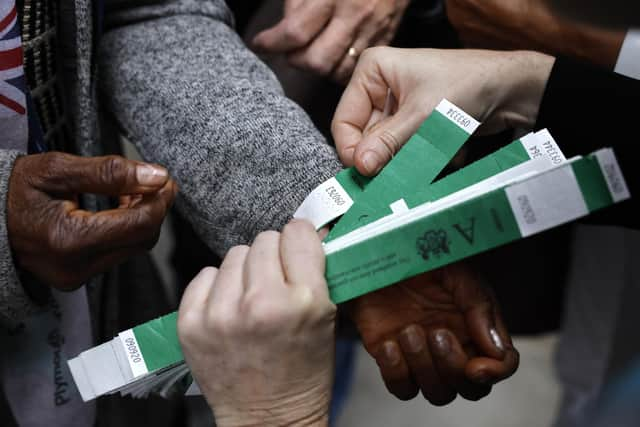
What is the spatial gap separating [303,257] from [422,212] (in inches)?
4.1

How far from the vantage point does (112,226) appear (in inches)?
21.8

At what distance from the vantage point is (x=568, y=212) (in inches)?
18.0

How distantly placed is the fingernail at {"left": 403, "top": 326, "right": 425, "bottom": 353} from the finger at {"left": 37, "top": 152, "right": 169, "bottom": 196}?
0.91 ft

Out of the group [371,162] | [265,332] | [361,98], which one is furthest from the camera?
[361,98]

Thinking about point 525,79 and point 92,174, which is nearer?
point 92,174

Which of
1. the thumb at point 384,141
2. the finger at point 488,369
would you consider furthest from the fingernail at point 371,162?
the finger at point 488,369

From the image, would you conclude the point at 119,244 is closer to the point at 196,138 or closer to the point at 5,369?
the point at 196,138

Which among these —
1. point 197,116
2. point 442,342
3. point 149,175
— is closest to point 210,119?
point 197,116

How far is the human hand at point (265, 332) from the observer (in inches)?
19.1

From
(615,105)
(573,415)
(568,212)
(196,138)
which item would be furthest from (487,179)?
(573,415)

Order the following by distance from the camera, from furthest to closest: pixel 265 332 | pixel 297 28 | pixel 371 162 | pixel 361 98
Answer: pixel 297 28 → pixel 361 98 → pixel 371 162 → pixel 265 332

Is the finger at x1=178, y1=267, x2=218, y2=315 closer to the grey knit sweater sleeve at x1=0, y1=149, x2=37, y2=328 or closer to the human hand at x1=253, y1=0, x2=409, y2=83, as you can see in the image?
the grey knit sweater sleeve at x1=0, y1=149, x2=37, y2=328

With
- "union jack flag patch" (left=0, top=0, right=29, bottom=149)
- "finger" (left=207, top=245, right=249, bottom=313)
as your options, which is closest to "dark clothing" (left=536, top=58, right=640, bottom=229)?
"finger" (left=207, top=245, right=249, bottom=313)

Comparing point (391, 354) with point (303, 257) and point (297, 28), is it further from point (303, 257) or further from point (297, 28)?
point (297, 28)
